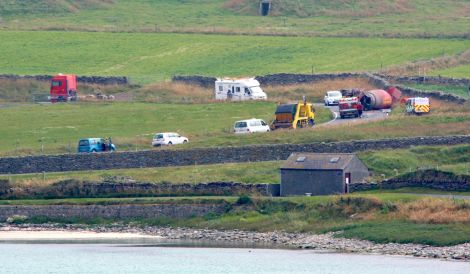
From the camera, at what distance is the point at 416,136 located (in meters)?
92.2

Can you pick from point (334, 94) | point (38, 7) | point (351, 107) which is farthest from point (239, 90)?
point (38, 7)

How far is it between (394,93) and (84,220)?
99.7 ft

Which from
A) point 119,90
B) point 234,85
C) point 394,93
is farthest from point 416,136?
point 119,90

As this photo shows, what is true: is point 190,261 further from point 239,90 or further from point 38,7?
point 38,7

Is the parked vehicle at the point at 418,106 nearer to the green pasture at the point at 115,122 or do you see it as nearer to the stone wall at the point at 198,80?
the green pasture at the point at 115,122

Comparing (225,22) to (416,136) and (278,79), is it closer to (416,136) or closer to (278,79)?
(278,79)

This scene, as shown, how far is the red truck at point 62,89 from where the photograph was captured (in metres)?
115

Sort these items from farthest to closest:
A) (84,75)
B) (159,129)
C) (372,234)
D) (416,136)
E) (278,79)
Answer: (84,75)
(278,79)
(159,129)
(416,136)
(372,234)

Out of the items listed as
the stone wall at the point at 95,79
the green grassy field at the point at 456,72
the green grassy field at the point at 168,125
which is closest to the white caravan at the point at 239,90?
the green grassy field at the point at 168,125

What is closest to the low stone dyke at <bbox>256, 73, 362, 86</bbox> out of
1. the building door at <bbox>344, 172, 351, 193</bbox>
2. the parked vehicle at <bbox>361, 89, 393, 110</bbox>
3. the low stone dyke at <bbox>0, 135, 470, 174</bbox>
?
the parked vehicle at <bbox>361, 89, 393, 110</bbox>

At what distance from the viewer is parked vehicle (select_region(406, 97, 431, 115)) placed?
98938 millimetres

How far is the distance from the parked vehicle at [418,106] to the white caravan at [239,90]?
13024 millimetres

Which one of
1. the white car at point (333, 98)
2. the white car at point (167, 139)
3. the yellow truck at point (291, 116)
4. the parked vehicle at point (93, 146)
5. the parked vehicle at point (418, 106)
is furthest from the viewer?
the white car at point (333, 98)

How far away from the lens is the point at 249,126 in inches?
3775
